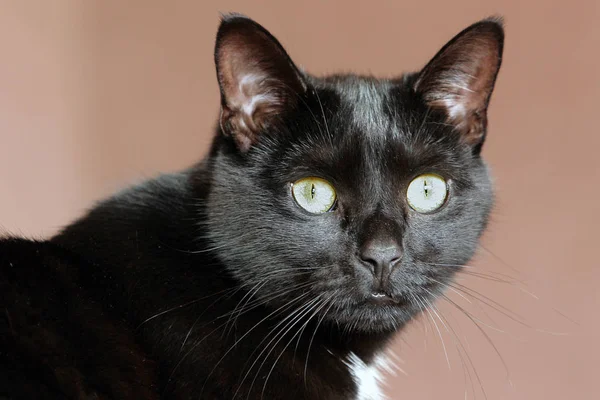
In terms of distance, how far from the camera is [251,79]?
125 cm

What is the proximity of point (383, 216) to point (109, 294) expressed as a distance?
18.7 inches

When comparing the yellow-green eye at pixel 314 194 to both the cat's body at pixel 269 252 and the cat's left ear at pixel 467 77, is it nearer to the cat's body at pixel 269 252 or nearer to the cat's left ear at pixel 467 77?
the cat's body at pixel 269 252

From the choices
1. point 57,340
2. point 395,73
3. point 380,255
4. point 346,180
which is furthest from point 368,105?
point 395,73

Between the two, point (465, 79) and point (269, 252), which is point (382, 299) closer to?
point (269, 252)

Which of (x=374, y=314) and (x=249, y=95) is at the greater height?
(x=249, y=95)

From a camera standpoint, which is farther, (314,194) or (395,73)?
(395,73)

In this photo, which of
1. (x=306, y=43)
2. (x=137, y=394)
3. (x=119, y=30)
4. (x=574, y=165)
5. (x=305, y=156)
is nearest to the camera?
(x=137, y=394)

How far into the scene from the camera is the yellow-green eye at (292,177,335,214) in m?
1.20

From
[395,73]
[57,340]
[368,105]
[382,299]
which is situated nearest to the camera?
[57,340]

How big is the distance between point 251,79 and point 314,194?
23cm

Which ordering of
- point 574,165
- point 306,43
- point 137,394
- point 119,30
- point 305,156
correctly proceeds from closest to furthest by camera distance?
point 137,394
point 305,156
point 574,165
point 306,43
point 119,30

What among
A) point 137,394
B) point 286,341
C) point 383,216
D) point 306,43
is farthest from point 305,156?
point 306,43

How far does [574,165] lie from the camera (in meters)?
2.05

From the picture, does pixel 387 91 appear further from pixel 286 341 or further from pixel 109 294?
pixel 109 294
